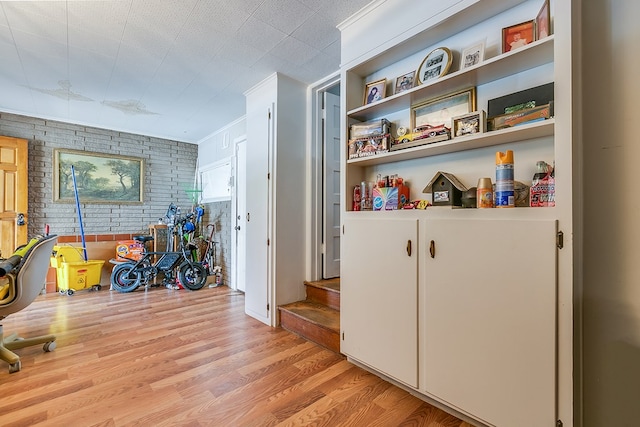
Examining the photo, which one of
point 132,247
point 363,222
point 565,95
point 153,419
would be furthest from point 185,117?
point 565,95

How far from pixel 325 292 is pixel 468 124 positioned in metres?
1.92

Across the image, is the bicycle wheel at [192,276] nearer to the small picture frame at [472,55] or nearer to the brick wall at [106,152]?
the brick wall at [106,152]

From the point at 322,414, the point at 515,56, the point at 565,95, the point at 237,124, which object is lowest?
the point at 322,414

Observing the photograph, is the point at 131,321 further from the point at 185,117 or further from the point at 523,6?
the point at 523,6

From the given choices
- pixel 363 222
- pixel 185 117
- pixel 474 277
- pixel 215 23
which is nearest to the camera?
pixel 474 277

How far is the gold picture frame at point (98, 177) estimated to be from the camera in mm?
4215

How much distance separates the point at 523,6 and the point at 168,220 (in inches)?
199

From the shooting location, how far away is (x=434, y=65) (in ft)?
5.69

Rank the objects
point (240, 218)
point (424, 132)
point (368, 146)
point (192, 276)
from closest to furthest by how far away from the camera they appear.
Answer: point (424, 132)
point (368, 146)
point (240, 218)
point (192, 276)

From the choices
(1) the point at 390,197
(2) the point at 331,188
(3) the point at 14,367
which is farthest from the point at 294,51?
(3) the point at 14,367

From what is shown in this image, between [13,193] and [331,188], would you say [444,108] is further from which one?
[13,193]

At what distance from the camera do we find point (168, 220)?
4848 millimetres

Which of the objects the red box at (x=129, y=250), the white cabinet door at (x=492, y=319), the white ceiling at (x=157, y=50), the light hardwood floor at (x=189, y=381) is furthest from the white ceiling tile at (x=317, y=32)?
the red box at (x=129, y=250)

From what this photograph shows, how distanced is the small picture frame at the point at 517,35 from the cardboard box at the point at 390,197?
0.90 metres
